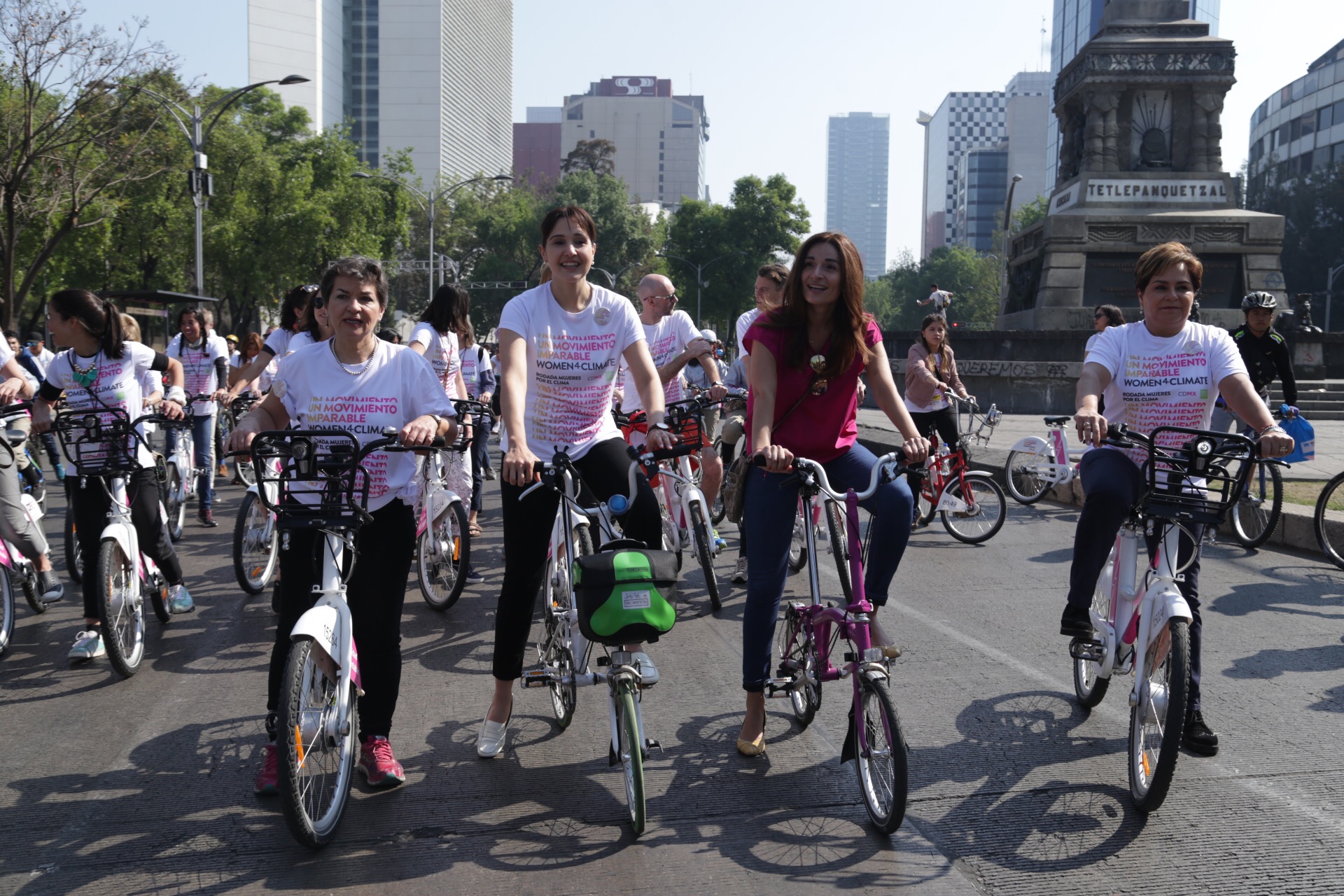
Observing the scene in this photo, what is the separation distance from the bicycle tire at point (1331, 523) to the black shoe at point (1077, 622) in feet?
16.3

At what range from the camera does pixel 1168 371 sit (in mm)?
4656

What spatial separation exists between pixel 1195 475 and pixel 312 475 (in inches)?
118

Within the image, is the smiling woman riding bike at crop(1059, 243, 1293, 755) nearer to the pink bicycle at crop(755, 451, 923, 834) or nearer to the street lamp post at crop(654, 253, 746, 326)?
the pink bicycle at crop(755, 451, 923, 834)

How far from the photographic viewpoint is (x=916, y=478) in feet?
14.9

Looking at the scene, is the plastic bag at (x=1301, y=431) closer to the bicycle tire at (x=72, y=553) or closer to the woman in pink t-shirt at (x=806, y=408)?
the woman in pink t-shirt at (x=806, y=408)

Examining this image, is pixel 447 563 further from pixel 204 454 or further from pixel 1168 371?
pixel 204 454

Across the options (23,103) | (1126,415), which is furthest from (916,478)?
(23,103)

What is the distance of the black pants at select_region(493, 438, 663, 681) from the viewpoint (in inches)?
175

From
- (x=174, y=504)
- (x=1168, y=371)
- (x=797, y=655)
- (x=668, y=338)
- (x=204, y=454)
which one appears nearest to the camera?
(x=797, y=655)

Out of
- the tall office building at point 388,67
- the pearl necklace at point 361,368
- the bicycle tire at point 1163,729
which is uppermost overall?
the tall office building at point 388,67

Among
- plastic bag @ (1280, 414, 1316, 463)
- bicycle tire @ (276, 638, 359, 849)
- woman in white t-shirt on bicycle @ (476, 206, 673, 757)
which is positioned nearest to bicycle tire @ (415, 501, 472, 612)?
woman in white t-shirt on bicycle @ (476, 206, 673, 757)

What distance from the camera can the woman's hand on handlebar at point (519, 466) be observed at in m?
4.04

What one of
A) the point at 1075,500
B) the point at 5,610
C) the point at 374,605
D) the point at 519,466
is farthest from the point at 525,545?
the point at 1075,500

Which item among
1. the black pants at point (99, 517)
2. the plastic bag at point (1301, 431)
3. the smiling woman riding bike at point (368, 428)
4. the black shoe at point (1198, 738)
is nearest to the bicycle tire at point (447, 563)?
the black pants at point (99, 517)
